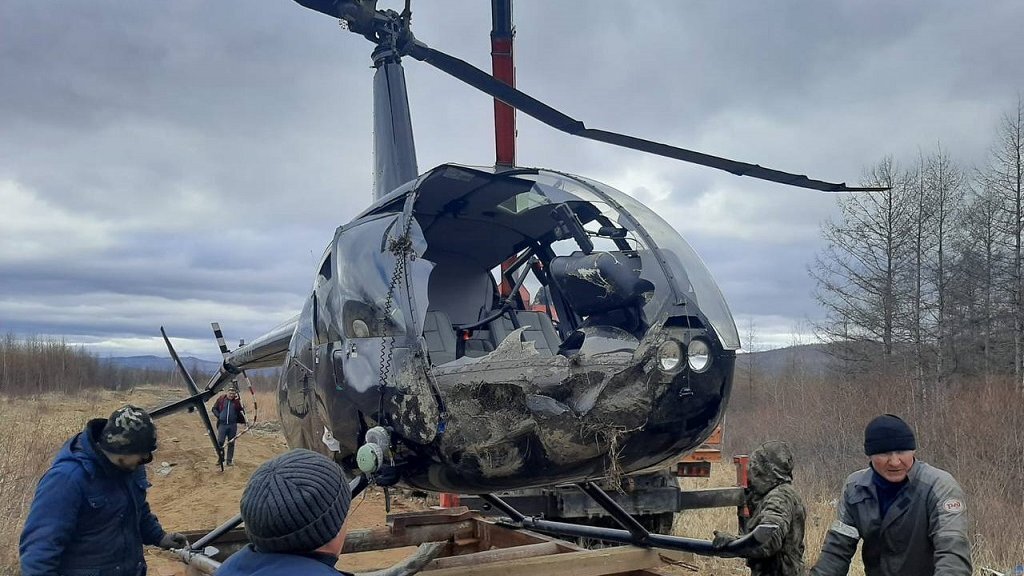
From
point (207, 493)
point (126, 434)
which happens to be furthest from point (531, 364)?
Answer: point (207, 493)

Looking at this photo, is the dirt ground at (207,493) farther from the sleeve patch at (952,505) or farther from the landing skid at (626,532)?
the sleeve patch at (952,505)

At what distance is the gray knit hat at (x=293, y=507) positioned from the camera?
5.19 ft

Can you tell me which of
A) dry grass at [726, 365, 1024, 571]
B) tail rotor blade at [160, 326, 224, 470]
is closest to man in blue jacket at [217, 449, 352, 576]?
tail rotor blade at [160, 326, 224, 470]

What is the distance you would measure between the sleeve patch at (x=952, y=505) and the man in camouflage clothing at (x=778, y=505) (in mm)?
895

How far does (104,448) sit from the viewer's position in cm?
330

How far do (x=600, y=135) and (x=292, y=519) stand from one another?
310 cm

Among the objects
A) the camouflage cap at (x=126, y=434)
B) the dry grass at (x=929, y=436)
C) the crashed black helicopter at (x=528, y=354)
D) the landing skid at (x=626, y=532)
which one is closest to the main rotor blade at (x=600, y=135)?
the crashed black helicopter at (x=528, y=354)

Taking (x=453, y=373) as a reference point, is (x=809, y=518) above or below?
below

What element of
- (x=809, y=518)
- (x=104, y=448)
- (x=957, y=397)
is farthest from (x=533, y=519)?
(x=957, y=397)

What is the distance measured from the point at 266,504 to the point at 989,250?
71.1 feet

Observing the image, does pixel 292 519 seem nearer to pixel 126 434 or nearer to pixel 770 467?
pixel 126 434

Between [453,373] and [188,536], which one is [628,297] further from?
[188,536]

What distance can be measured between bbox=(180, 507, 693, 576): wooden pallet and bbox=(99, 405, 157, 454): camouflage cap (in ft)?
3.30

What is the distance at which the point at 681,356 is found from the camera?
3.11 meters
